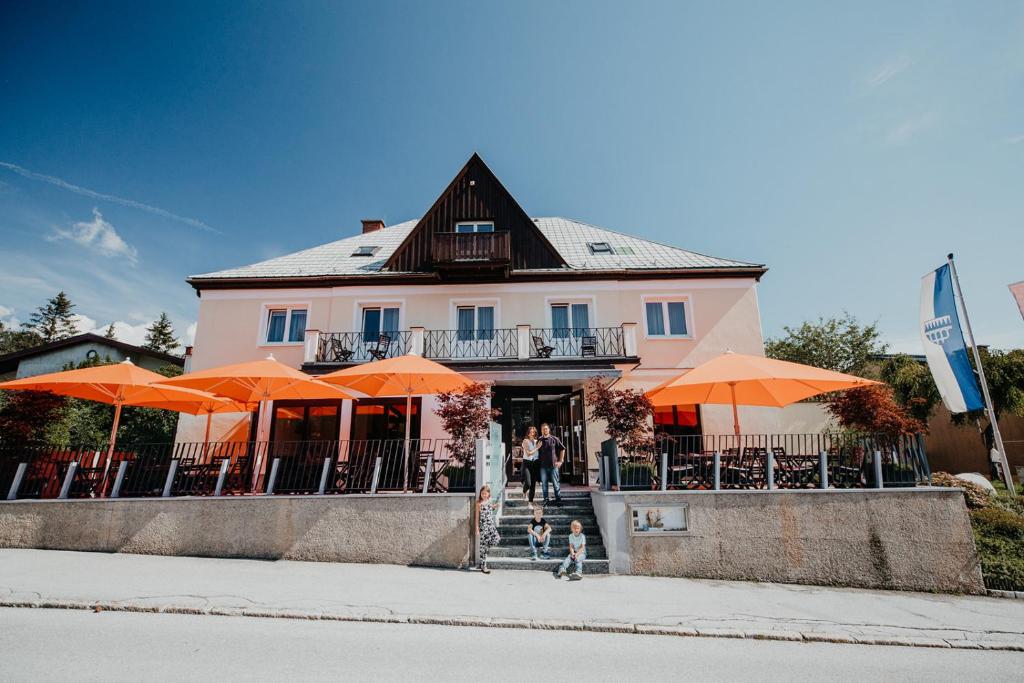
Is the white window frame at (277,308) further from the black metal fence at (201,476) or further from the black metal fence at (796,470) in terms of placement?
the black metal fence at (796,470)

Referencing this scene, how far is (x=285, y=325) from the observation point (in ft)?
54.7

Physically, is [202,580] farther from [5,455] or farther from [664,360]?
[664,360]

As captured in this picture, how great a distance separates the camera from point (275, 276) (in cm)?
1672

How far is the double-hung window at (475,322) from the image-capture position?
16297mm

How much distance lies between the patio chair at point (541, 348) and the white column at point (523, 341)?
0.86 feet

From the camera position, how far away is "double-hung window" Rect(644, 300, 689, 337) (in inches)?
645

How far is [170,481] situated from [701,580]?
996 cm

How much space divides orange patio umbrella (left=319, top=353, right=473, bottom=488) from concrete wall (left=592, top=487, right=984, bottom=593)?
4440 millimetres

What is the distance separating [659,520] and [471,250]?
1086cm

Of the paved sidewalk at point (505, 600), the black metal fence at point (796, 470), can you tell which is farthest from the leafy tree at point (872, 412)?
the paved sidewalk at point (505, 600)

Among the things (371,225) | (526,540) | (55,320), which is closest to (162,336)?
(55,320)

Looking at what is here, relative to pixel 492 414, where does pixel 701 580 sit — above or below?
below

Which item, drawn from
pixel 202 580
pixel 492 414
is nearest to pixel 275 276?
pixel 492 414

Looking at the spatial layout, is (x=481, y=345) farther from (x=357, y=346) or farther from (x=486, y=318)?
(x=357, y=346)
